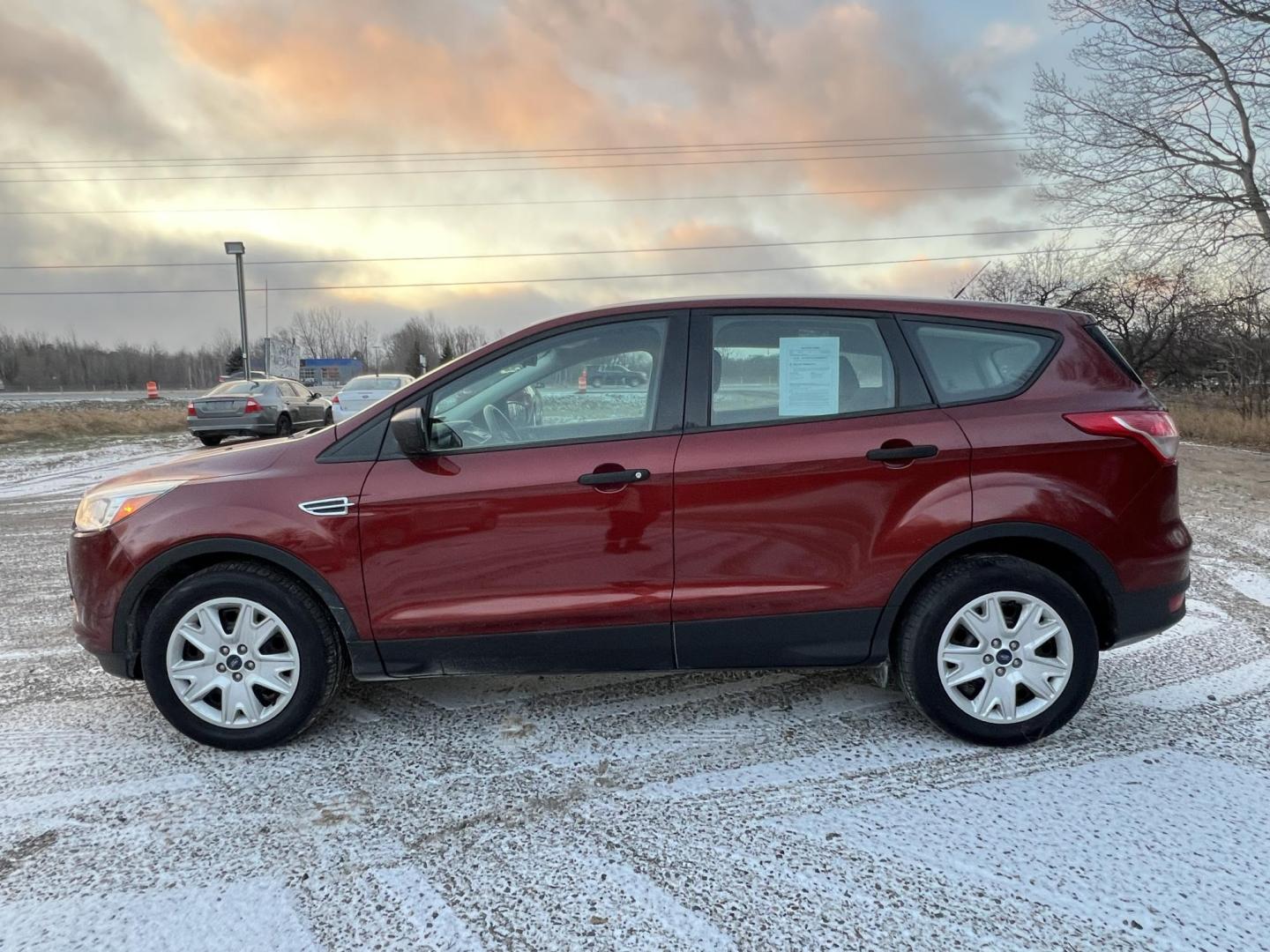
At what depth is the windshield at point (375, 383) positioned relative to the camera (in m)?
15.8

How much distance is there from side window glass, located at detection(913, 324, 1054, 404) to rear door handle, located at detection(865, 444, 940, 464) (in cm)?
24

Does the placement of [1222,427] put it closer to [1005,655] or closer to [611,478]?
[1005,655]

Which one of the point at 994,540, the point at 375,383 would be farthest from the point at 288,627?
the point at 375,383

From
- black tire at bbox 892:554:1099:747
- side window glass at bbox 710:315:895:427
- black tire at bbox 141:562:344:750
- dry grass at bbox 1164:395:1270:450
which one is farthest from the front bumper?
dry grass at bbox 1164:395:1270:450

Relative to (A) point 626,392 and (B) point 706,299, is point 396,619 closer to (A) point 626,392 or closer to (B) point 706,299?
(A) point 626,392

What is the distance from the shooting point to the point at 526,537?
2.99 metres

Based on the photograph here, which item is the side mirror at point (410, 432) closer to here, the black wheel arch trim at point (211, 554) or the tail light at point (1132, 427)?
the black wheel arch trim at point (211, 554)

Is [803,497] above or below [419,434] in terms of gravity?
below

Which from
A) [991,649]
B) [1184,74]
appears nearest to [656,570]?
[991,649]

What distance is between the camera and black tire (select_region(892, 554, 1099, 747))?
9.83 feet

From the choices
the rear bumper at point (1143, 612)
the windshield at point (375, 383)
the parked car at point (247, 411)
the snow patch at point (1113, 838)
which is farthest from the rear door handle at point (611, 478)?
the parked car at point (247, 411)

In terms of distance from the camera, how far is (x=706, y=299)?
322 cm

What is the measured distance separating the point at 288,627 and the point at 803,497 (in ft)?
6.90

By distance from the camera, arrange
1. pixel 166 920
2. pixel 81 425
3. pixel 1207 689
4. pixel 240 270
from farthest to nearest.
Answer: pixel 240 270
pixel 81 425
pixel 1207 689
pixel 166 920
